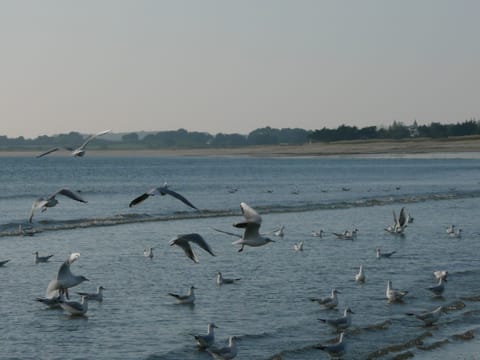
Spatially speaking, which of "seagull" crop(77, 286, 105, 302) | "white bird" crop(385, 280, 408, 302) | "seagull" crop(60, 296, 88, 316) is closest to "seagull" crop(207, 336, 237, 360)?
"seagull" crop(60, 296, 88, 316)

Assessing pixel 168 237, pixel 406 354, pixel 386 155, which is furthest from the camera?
pixel 386 155

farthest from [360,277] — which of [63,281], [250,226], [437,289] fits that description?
[250,226]

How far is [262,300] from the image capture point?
62.1 feet

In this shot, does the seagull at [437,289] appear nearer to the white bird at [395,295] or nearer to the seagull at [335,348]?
the white bird at [395,295]

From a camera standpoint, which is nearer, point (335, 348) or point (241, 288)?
point (335, 348)

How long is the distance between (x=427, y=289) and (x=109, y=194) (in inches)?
1812

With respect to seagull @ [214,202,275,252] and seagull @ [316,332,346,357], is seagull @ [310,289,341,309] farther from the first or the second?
seagull @ [214,202,275,252]

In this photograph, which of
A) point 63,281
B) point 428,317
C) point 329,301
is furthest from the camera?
point 329,301

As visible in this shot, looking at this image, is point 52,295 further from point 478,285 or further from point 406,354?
point 478,285

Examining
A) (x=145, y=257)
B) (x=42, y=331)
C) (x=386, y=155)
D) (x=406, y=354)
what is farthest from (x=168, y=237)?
(x=386, y=155)

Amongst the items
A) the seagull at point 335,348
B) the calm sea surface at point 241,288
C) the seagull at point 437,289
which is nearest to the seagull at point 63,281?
the calm sea surface at point 241,288

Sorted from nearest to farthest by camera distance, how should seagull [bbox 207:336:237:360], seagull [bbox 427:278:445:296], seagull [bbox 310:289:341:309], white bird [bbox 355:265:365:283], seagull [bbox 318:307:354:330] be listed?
seagull [bbox 207:336:237:360], seagull [bbox 318:307:354:330], seagull [bbox 310:289:341:309], seagull [bbox 427:278:445:296], white bird [bbox 355:265:365:283]

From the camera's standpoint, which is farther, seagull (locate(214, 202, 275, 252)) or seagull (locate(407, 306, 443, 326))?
seagull (locate(407, 306, 443, 326))

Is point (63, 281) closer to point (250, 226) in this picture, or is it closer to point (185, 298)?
point (185, 298)
